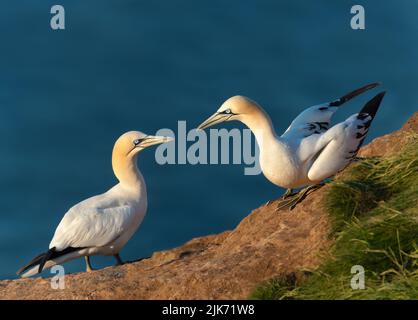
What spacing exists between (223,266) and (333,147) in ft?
9.91

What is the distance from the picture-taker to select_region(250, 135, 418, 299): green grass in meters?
11.3

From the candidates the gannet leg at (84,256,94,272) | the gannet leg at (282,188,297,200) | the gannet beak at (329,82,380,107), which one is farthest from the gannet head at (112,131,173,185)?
the gannet beak at (329,82,380,107)

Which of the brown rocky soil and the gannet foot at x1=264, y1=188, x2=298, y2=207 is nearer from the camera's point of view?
the brown rocky soil

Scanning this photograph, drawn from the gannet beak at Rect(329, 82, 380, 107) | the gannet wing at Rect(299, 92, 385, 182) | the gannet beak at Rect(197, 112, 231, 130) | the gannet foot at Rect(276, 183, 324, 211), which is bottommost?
the gannet foot at Rect(276, 183, 324, 211)

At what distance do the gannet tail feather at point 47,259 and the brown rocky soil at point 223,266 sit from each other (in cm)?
32

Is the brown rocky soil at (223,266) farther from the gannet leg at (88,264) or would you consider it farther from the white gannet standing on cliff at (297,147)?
the gannet leg at (88,264)

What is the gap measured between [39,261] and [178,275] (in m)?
3.34

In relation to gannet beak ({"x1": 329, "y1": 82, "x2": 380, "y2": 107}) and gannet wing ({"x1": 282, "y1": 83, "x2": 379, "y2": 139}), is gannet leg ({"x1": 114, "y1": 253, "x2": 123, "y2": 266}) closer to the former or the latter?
gannet wing ({"x1": 282, "y1": 83, "x2": 379, "y2": 139})

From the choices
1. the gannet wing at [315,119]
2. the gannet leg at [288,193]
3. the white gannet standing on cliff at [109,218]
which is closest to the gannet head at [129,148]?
the white gannet standing on cliff at [109,218]

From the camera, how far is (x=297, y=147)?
49.3 ft

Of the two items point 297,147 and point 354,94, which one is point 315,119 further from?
point 297,147

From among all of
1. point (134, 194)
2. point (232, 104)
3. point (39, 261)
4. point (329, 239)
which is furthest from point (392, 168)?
point (39, 261)

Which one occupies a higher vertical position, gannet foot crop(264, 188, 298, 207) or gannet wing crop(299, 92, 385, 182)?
gannet wing crop(299, 92, 385, 182)

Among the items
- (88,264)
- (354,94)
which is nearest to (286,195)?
(354,94)
